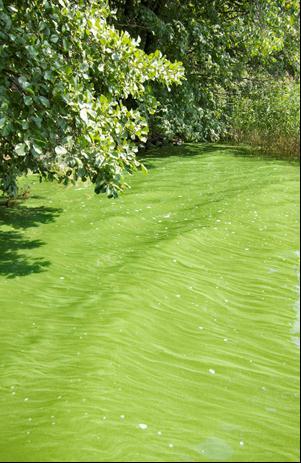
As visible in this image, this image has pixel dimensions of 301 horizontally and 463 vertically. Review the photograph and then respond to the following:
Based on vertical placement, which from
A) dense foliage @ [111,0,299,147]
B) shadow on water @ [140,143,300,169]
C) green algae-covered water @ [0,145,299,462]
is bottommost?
green algae-covered water @ [0,145,299,462]

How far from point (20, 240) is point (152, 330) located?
442 centimetres

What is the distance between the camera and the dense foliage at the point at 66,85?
679 centimetres

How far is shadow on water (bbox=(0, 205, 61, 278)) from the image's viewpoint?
8.10 metres

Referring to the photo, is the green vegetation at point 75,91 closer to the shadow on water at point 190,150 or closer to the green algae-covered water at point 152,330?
the green algae-covered water at point 152,330

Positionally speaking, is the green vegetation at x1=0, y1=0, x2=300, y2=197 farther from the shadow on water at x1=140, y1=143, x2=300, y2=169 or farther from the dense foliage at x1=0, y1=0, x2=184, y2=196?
the shadow on water at x1=140, y1=143, x2=300, y2=169

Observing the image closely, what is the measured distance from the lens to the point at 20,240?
31.1 feet

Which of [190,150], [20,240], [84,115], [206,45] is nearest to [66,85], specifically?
[84,115]

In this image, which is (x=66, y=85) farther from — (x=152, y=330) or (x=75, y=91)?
(x=152, y=330)

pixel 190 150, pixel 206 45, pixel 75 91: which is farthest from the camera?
pixel 190 150

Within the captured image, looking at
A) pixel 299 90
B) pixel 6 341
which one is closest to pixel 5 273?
pixel 6 341

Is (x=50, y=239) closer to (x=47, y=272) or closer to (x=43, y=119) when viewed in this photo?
(x=47, y=272)

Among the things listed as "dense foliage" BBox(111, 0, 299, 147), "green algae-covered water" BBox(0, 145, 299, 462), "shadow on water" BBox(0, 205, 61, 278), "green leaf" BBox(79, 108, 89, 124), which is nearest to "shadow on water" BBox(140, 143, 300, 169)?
"dense foliage" BBox(111, 0, 299, 147)

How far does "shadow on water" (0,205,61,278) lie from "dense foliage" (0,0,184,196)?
914mm

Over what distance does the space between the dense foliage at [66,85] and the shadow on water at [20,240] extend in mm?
914
